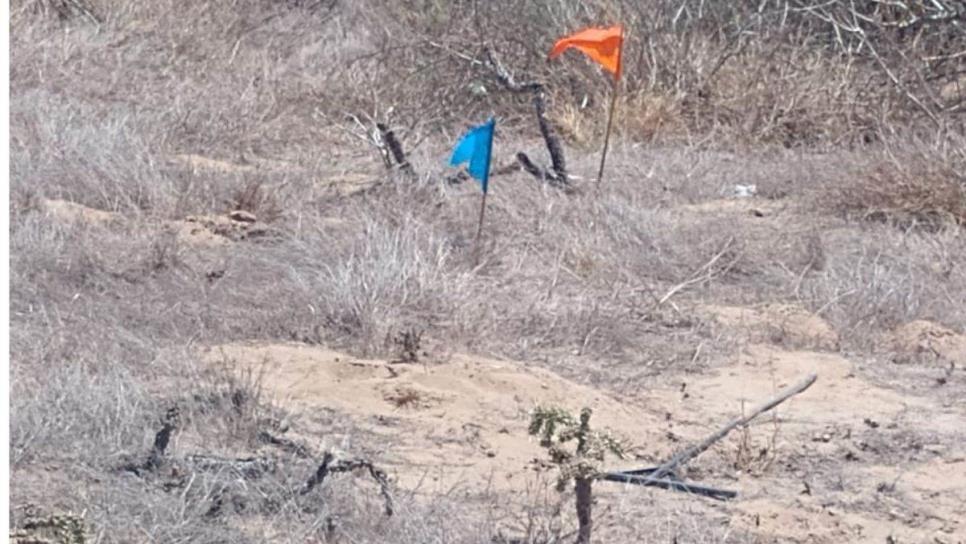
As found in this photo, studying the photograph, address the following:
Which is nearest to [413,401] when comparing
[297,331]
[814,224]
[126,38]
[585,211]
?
[297,331]

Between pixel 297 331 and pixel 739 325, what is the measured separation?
59.7 inches

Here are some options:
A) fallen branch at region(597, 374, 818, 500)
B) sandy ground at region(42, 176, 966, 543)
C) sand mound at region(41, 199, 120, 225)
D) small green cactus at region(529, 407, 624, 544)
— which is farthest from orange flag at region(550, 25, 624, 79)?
small green cactus at region(529, 407, 624, 544)

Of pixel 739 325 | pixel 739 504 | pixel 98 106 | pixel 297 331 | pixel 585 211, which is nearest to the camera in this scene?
pixel 739 504

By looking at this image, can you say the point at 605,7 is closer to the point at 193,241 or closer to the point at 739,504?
the point at 193,241

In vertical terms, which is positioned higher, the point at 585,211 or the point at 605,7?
the point at 605,7

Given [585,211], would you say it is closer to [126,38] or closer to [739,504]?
[739,504]

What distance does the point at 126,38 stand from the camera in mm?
11172

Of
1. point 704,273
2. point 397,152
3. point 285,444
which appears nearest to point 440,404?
point 285,444

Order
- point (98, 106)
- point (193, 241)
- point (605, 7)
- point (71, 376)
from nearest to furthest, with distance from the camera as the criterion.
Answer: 1. point (71, 376)
2. point (193, 241)
3. point (98, 106)
4. point (605, 7)

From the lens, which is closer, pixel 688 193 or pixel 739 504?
pixel 739 504

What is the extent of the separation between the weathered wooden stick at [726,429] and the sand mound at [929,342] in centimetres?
59

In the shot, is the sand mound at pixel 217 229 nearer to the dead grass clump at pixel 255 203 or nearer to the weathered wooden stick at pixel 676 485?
the dead grass clump at pixel 255 203

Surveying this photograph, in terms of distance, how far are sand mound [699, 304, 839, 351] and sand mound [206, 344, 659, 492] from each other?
0.91 m

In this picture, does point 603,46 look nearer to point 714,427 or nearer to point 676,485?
point 714,427
